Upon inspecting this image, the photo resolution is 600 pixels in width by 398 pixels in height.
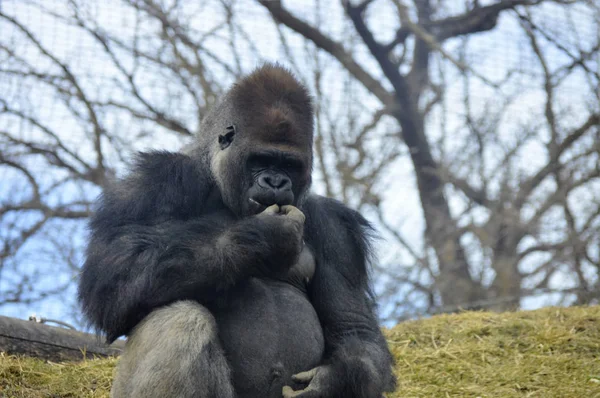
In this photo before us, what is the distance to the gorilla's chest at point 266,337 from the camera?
348cm

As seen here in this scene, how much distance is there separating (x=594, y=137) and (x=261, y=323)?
31.2 ft

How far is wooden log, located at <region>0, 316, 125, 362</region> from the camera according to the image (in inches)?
199

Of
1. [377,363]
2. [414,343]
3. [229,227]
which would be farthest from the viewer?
[414,343]

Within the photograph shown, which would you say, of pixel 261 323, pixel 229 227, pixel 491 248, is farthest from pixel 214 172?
pixel 491 248

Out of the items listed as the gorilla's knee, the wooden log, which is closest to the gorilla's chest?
the gorilla's knee

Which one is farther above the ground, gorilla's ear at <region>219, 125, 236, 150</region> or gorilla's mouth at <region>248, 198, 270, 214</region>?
gorilla's ear at <region>219, 125, 236, 150</region>

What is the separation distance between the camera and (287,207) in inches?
137

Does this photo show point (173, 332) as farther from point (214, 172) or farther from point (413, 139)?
point (413, 139)

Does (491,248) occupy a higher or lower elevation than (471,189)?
lower

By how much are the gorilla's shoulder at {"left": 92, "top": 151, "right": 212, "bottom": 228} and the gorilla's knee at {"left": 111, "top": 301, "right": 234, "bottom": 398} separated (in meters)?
0.46

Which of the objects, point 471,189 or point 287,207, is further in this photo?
point 471,189

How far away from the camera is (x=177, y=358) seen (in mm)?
3133

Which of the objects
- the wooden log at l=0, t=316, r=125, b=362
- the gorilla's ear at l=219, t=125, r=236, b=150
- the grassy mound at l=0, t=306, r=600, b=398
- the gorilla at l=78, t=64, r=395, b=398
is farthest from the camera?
the wooden log at l=0, t=316, r=125, b=362

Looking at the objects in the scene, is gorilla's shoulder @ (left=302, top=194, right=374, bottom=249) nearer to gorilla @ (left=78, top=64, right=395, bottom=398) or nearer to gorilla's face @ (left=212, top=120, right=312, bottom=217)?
gorilla @ (left=78, top=64, right=395, bottom=398)
